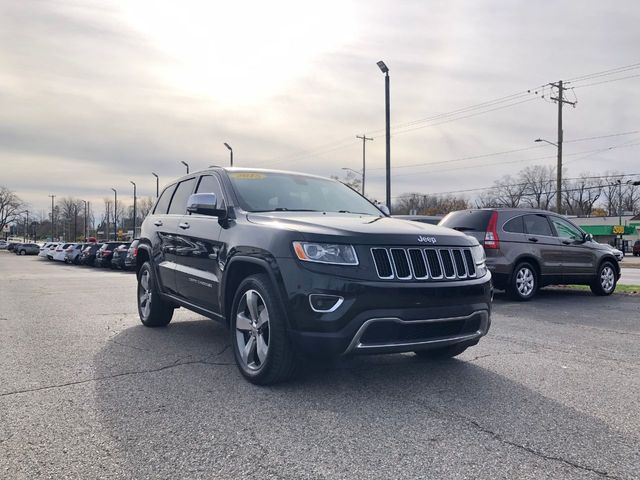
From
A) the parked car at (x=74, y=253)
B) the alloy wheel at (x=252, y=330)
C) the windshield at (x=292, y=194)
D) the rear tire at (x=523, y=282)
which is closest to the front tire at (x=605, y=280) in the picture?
the rear tire at (x=523, y=282)

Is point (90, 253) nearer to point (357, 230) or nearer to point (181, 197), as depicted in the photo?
point (181, 197)

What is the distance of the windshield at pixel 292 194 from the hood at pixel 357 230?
1.10 feet

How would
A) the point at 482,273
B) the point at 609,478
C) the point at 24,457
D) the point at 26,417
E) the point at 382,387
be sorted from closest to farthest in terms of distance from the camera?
1. the point at 609,478
2. the point at 24,457
3. the point at 26,417
4. the point at 382,387
5. the point at 482,273

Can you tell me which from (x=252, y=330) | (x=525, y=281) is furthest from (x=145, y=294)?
(x=525, y=281)

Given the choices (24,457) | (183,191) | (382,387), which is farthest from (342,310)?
(183,191)

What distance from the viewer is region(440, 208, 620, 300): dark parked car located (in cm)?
956

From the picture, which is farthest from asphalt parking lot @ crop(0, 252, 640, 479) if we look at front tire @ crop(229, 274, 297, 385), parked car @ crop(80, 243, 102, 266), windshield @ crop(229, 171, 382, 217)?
parked car @ crop(80, 243, 102, 266)

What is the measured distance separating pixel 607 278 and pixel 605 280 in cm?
8

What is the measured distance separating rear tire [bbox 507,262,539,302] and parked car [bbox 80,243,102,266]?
2822 centimetres

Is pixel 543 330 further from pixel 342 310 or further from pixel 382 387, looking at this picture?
pixel 342 310

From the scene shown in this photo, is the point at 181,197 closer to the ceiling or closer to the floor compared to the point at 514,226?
closer to the ceiling

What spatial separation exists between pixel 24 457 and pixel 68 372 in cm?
183

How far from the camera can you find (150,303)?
6754 millimetres

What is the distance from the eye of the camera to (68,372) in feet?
15.1
